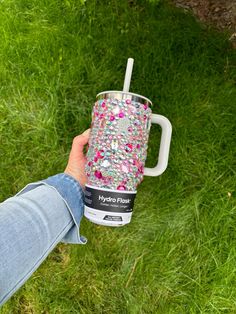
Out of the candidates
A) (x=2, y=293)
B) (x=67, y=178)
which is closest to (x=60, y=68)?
(x=67, y=178)

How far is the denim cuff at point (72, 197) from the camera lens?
4.73 ft

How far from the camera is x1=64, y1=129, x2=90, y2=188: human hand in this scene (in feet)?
5.16

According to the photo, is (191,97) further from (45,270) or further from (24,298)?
(24,298)

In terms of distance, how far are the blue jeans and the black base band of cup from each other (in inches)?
5.6

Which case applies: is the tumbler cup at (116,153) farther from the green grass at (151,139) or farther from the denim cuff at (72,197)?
the green grass at (151,139)

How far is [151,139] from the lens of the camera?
5.96ft

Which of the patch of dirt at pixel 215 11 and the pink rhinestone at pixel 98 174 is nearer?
the pink rhinestone at pixel 98 174

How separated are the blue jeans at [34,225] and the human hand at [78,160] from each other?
50 millimetres

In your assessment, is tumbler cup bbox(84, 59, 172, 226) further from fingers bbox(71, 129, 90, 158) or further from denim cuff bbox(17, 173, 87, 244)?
fingers bbox(71, 129, 90, 158)

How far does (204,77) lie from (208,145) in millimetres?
291

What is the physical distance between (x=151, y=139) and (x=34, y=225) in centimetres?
72

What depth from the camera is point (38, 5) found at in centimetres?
189

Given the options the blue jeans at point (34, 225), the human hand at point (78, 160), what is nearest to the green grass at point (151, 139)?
the human hand at point (78, 160)

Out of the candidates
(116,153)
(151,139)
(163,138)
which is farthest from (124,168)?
(151,139)
